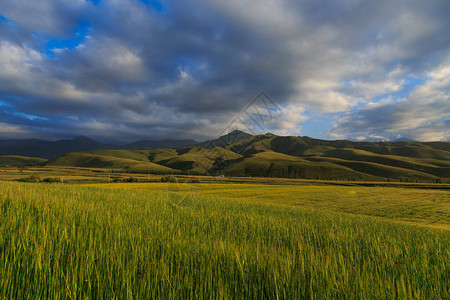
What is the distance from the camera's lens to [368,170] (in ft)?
417

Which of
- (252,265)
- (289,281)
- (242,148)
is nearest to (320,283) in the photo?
(289,281)

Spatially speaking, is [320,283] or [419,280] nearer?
[320,283]

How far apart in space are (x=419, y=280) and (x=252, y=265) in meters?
2.80

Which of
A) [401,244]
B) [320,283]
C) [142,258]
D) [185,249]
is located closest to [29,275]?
[142,258]

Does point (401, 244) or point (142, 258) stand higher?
point (142, 258)

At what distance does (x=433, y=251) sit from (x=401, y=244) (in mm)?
620

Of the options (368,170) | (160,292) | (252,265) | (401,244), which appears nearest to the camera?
(160,292)

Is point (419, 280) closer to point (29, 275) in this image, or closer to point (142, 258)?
point (142, 258)

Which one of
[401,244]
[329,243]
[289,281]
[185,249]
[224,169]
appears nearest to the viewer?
[289,281]

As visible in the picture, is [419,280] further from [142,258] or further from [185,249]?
[142,258]

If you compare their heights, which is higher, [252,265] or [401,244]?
[252,265]

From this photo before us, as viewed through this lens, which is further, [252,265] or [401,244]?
[401,244]

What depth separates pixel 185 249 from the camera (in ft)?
11.7

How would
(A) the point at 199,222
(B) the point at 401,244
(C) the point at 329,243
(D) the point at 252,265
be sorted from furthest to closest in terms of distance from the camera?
(A) the point at 199,222 < (B) the point at 401,244 < (C) the point at 329,243 < (D) the point at 252,265
